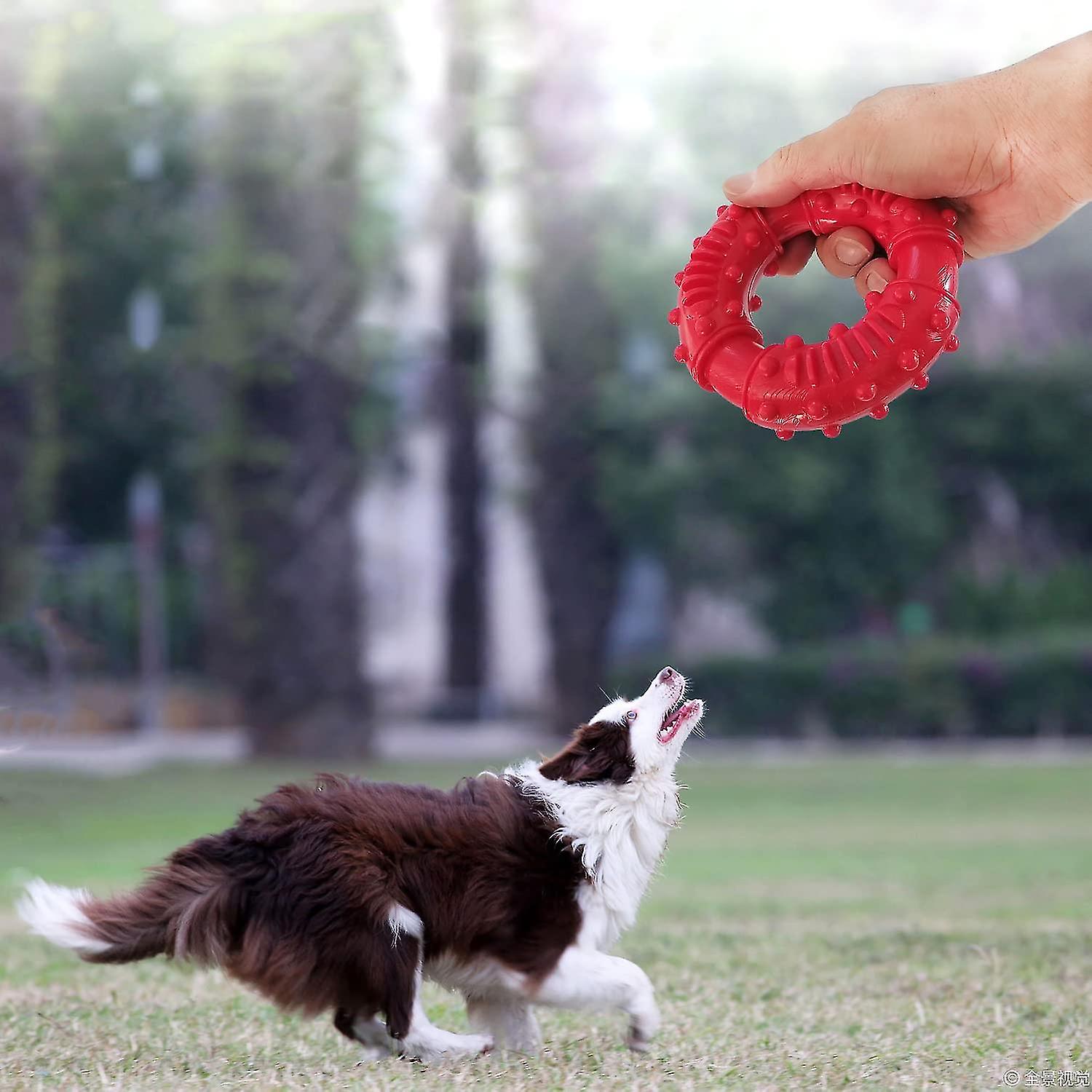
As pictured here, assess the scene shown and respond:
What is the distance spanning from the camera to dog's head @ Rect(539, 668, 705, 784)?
446 cm

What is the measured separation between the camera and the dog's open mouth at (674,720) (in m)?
4.47

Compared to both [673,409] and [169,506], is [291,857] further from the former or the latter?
[169,506]

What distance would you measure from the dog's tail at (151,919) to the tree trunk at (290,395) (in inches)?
568

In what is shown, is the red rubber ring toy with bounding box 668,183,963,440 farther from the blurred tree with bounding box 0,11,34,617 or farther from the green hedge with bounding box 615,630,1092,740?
the green hedge with bounding box 615,630,1092,740

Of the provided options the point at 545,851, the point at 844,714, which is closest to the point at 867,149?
the point at 545,851

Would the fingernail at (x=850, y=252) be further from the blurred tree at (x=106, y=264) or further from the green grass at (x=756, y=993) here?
the blurred tree at (x=106, y=264)

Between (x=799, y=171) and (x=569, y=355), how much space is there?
19981 millimetres

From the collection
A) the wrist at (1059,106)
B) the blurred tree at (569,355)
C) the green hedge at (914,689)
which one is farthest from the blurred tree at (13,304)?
the wrist at (1059,106)

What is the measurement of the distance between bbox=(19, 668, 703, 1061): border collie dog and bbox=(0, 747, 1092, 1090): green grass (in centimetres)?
19

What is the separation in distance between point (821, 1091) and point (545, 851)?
0.90 metres

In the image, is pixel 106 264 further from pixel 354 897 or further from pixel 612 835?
pixel 354 897

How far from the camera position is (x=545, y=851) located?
14.2 feet

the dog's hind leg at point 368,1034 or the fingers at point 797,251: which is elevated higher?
the fingers at point 797,251

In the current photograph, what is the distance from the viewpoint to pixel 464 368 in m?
25.9
